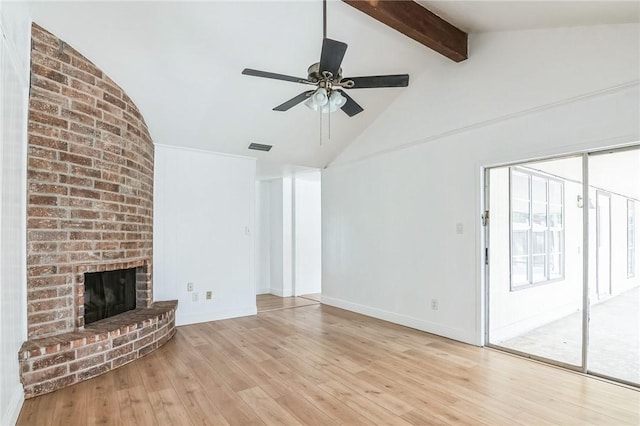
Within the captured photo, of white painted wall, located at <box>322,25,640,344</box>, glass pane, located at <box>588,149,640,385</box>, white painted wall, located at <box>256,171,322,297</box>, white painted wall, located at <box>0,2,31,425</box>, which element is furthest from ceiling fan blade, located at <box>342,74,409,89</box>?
white painted wall, located at <box>256,171,322,297</box>

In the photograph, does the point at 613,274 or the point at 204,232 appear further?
the point at 204,232

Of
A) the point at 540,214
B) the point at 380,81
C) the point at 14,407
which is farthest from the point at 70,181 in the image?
the point at 540,214

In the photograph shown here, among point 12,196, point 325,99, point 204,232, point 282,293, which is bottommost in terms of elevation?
point 282,293

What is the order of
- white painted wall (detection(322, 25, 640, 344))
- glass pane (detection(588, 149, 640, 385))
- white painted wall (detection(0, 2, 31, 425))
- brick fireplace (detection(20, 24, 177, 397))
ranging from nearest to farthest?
white painted wall (detection(0, 2, 31, 425)) → brick fireplace (detection(20, 24, 177, 397)) → white painted wall (detection(322, 25, 640, 344)) → glass pane (detection(588, 149, 640, 385))

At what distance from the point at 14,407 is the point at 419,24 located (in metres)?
4.19

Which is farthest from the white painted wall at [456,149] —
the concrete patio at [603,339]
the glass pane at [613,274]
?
the concrete patio at [603,339]


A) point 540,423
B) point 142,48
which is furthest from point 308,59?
point 540,423

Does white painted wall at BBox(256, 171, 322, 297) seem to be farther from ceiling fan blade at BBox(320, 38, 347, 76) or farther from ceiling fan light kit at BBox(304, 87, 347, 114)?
ceiling fan blade at BBox(320, 38, 347, 76)

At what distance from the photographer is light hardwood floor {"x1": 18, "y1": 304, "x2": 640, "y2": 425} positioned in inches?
88.1

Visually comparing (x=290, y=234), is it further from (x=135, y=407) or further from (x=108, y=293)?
(x=135, y=407)

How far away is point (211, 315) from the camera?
15.4 ft

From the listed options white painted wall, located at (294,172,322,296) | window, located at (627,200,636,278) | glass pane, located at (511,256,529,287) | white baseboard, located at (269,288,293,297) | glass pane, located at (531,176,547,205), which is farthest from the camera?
white painted wall, located at (294,172,322,296)

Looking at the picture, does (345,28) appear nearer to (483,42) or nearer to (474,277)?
(483,42)

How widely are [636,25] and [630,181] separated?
1275 millimetres
